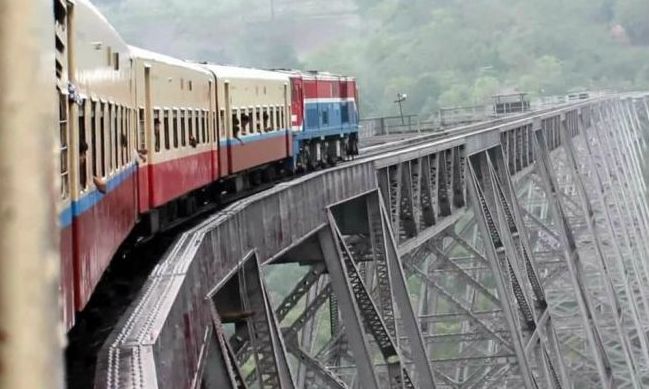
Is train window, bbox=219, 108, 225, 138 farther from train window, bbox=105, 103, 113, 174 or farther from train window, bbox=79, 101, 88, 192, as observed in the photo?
train window, bbox=79, 101, 88, 192

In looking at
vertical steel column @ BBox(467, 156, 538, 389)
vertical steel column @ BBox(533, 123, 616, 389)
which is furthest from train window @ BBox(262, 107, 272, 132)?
vertical steel column @ BBox(533, 123, 616, 389)

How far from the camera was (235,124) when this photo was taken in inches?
645

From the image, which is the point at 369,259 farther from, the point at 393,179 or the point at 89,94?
the point at 89,94

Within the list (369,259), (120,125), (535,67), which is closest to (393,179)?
(369,259)

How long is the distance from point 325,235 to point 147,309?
9.46 meters

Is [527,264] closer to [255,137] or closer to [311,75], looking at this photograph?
[311,75]

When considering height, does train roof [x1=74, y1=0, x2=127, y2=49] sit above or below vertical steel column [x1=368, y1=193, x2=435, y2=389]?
above

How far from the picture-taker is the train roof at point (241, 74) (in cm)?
1615

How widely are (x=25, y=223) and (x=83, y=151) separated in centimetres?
432

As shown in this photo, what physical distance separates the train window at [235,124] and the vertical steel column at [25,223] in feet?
50.0

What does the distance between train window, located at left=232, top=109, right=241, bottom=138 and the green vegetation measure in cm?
7806

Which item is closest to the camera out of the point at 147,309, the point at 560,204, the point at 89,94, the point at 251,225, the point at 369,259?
the point at 89,94

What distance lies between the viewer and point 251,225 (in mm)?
10797

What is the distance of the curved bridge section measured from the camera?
7.58 meters
